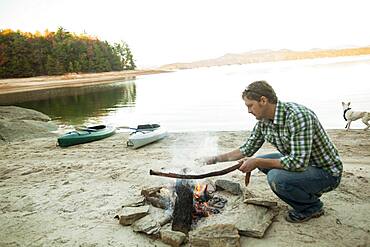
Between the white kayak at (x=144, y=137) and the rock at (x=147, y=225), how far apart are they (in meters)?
5.20

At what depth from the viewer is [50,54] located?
77.3m

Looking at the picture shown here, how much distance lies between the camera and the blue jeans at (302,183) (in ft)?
12.3

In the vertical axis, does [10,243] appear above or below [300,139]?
below

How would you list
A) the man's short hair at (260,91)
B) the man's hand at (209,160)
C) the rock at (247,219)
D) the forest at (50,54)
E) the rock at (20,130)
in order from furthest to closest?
the forest at (50,54) < the rock at (20,130) < the man's hand at (209,160) < the rock at (247,219) < the man's short hair at (260,91)

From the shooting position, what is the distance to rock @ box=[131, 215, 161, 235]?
4238 millimetres

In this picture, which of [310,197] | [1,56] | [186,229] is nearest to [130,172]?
[186,229]

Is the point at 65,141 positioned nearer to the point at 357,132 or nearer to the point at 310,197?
the point at 310,197

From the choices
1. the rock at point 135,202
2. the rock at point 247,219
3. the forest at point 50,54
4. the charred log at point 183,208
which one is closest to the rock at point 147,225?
the charred log at point 183,208

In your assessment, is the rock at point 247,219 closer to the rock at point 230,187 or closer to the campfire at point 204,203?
the campfire at point 204,203

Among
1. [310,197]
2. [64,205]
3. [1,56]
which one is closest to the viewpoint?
[310,197]

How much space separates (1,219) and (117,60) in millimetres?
97623

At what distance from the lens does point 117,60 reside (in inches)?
3871

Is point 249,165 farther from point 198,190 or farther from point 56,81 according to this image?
point 56,81

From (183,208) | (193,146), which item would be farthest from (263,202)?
(193,146)
